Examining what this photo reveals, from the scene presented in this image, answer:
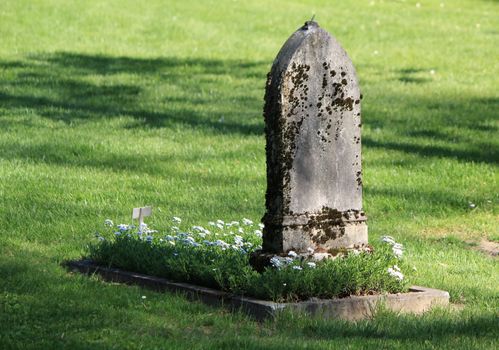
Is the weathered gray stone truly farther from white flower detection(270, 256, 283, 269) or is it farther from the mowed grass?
the mowed grass

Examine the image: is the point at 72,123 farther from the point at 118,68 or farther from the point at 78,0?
the point at 78,0

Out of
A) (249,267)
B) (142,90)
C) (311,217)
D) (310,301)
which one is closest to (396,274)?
(311,217)

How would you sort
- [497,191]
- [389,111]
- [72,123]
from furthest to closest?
[389,111] < [72,123] < [497,191]

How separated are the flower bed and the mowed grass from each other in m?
0.33

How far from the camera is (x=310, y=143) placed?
7922 millimetres

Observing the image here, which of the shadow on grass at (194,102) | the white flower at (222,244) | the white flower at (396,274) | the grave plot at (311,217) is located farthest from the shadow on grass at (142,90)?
the white flower at (396,274)

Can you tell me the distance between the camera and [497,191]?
42.7 ft

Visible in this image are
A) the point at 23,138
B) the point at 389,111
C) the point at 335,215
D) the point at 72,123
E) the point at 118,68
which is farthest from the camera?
the point at 118,68

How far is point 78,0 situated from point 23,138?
11277 mm

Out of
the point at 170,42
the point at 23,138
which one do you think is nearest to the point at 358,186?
the point at 23,138

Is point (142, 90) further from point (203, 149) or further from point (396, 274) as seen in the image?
point (396, 274)

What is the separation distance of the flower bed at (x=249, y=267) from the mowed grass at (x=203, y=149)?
1.08 ft

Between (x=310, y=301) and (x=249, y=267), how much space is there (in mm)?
552

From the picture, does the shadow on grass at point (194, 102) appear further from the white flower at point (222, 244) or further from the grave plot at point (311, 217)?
the grave plot at point (311, 217)
